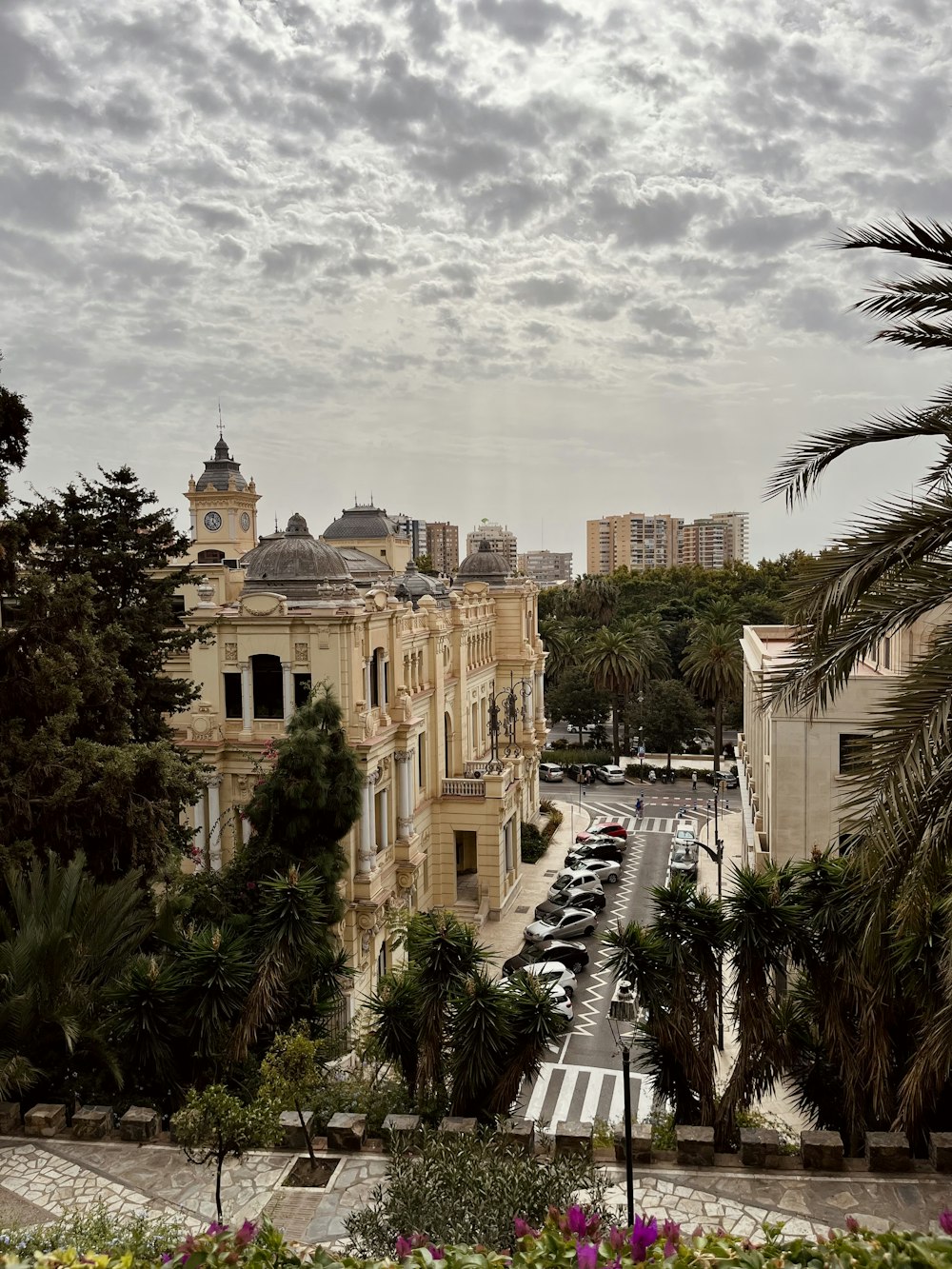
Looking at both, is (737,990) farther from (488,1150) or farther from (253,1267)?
(253,1267)

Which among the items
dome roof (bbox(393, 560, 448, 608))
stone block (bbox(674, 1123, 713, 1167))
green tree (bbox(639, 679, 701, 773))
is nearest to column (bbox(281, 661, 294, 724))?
dome roof (bbox(393, 560, 448, 608))

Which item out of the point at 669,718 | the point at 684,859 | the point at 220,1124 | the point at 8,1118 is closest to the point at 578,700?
the point at 669,718

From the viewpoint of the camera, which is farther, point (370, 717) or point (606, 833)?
point (606, 833)

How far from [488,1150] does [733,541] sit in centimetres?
18191

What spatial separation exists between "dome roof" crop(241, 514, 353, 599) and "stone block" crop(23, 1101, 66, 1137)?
15780mm

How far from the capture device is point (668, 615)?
3135 inches

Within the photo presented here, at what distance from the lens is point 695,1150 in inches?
507

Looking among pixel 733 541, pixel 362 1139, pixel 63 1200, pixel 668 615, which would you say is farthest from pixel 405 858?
pixel 733 541

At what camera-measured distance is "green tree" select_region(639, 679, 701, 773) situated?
59.6 meters

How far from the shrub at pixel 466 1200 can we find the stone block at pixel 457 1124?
3.42 meters

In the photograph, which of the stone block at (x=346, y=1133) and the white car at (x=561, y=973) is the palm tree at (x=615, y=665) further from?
the stone block at (x=346, y=1133)

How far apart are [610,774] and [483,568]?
18754 millimetres

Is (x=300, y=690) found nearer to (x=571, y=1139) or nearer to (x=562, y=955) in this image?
(x=562, y=955)

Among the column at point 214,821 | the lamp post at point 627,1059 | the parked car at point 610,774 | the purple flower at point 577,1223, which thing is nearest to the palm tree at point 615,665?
the parked car at point 610,774
